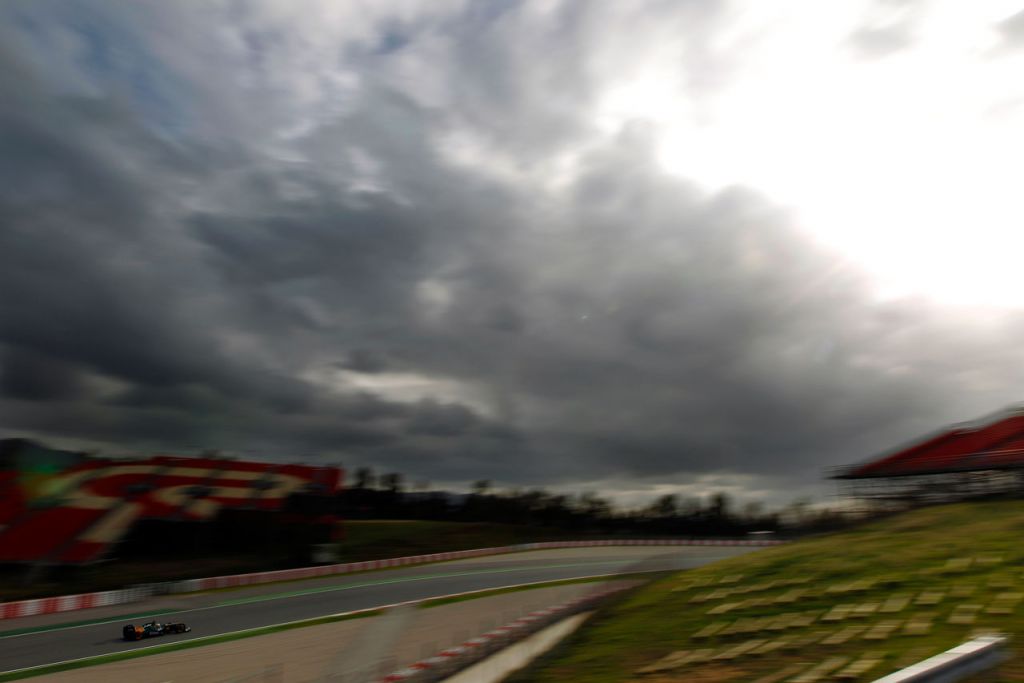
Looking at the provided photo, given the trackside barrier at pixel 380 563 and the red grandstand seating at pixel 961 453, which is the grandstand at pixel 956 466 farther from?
the trackside barrier at pixel 380 563

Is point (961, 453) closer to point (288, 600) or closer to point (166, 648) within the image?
point (288, 600)

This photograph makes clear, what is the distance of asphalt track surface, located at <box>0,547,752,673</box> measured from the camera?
1855cm

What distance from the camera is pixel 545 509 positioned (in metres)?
90.8

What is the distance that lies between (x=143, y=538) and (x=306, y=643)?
24100 millimetres

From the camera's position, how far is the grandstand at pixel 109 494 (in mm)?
34219

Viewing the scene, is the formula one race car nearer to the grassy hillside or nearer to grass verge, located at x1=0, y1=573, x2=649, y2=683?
grass verge, located at x1=0, y1=573, x2=649, y2=683

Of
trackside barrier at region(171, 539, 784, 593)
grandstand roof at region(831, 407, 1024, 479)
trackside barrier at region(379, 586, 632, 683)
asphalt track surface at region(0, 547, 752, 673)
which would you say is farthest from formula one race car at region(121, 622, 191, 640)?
grandstand roof at region(831, 407, 1024, 479)

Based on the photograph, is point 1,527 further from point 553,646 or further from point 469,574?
point 553,646

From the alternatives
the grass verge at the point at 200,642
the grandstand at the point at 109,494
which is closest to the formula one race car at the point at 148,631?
the grass verge at the point at 200,642

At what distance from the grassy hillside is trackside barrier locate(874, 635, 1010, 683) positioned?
1.20 m

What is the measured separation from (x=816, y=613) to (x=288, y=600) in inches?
782

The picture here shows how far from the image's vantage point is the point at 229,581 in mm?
33188

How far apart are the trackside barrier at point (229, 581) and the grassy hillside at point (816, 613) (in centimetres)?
1908

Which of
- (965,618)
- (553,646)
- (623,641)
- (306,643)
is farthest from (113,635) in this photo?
(965,618)
